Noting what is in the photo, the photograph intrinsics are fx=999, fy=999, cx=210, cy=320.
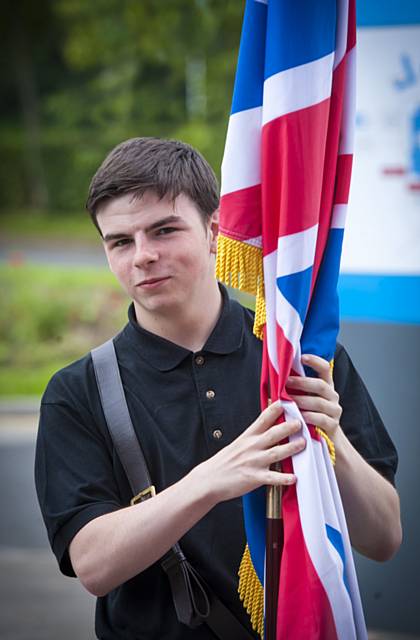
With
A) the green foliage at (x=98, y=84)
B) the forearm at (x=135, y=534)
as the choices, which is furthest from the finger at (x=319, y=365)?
the green foliage at (x=98, y=84)

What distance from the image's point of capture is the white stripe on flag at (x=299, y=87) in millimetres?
2090

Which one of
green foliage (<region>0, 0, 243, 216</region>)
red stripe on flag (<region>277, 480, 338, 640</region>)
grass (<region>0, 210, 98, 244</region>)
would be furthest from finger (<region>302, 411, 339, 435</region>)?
grass (<region>0, 210, 98, 244</region>)

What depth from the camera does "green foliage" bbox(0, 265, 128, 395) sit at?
10453 mm

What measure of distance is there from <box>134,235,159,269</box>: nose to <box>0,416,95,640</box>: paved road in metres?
2.83

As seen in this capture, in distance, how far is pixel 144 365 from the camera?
246 cm

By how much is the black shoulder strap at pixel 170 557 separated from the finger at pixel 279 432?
36cm

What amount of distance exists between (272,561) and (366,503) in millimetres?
280

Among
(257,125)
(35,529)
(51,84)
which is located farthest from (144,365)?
(51,84)

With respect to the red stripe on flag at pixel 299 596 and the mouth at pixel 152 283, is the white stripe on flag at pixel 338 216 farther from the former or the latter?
the red stripe on flag at pixel 299 596

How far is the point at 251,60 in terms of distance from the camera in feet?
7.14

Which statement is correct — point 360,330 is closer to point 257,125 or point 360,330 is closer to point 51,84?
point 257,125

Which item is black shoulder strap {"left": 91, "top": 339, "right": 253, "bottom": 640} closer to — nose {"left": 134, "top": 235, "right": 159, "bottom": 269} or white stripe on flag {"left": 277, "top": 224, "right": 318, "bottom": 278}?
nose {"left": 134, "top": 235, "right": 159, "bottom": 269}

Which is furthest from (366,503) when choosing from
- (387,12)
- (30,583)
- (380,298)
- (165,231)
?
(30,583)

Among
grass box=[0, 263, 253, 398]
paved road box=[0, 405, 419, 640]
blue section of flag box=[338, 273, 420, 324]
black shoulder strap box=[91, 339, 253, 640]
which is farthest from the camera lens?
grass box=[0, 263, 253, 398]
